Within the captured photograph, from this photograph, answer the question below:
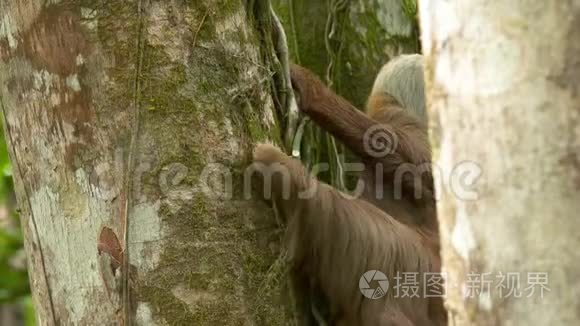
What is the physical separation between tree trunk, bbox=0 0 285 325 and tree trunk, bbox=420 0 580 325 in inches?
39.9

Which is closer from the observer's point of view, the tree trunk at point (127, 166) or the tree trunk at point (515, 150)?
the tree trunk at point (515, 150)

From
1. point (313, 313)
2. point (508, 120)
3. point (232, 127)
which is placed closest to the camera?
point (508, 120)

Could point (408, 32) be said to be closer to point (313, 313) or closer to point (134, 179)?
point (313, 313)

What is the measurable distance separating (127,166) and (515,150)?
1.25m

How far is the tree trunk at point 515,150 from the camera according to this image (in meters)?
1.65

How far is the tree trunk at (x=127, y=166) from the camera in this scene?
2561mm

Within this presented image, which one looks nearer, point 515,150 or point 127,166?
point 515,150

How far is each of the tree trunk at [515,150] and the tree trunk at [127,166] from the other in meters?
1.01

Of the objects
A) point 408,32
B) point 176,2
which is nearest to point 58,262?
point 176,2

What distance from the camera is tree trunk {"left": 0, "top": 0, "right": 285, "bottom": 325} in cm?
256

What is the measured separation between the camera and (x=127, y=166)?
2.58 m

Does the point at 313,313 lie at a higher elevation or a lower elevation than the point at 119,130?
lower

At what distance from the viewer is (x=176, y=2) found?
270 cm

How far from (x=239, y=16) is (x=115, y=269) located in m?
0.89
